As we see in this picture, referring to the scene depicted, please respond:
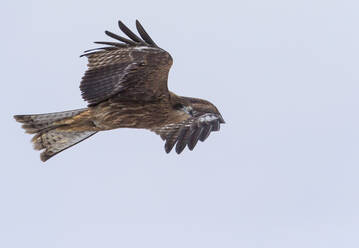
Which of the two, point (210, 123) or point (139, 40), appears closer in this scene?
point (139, 40)

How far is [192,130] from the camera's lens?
1448 cm

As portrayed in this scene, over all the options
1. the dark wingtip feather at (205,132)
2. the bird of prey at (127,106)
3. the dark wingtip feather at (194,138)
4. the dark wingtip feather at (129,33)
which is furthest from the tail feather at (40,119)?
the dark wingtip feather at (205,132)

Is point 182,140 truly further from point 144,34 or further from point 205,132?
point 144,34

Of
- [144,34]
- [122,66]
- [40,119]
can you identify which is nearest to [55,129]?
[40,119]

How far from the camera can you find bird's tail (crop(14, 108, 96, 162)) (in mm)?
13633

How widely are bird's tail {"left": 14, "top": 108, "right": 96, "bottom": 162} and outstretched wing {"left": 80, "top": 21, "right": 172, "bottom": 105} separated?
40cm

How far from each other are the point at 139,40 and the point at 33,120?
2.15m

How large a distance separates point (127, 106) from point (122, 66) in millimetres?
713

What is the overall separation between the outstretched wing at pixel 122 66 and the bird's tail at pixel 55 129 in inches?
15.8

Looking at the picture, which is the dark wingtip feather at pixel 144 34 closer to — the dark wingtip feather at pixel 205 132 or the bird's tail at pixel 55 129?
the bird's tail at pixel 55 129

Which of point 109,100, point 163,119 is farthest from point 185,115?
point 109,100

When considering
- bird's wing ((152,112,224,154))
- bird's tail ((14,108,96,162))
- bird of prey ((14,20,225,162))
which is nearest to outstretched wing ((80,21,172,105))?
bird of prey ((14,20,225,162))

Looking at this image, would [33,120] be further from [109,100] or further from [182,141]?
[182,141]

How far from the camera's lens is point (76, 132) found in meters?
14.3
